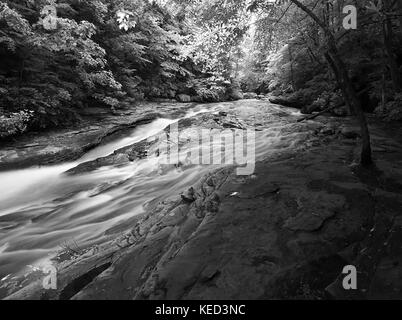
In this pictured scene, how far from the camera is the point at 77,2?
11445 mm

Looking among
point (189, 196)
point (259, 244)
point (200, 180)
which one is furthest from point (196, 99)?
point (259, 244)

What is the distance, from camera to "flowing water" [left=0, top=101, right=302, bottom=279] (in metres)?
3.68

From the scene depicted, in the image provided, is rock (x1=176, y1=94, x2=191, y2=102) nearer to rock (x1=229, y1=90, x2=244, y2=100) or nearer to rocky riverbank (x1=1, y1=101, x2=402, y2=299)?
rock (x1=229, y1=90, x2=244, y2=100)

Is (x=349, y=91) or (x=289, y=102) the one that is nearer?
(x=349, y=91)

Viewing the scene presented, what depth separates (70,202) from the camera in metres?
4.89

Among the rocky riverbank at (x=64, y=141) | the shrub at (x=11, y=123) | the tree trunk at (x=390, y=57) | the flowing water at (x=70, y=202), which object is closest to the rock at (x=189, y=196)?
the flowing water at (x=70, y=202)

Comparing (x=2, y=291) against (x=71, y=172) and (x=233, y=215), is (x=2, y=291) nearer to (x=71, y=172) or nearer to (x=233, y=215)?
(x=233, y=215)

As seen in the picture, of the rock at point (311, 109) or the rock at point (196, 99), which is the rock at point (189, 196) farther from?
the rock at point (196, 99)

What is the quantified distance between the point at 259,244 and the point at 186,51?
4527 millimetres

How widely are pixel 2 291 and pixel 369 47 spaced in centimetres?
994

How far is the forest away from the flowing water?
3 cm

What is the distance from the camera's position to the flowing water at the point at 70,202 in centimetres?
368

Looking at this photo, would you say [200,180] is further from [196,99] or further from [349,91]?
[196,99]

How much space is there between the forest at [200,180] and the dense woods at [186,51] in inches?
2.0
